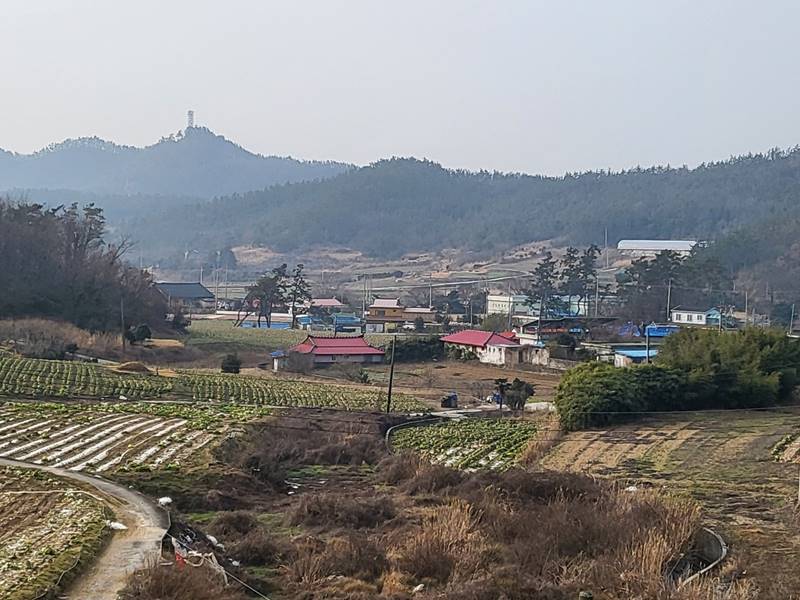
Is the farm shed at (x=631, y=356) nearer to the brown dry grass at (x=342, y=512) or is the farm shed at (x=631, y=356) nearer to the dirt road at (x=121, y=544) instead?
the brown dry grass at (x=342, y=512)

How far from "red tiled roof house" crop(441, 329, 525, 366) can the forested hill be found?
Result: 220ft

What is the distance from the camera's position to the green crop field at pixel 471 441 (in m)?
20.1

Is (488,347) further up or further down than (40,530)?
further down

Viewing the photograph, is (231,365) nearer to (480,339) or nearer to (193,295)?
(480,339)

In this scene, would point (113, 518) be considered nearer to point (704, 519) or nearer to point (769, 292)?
point (704, 519)

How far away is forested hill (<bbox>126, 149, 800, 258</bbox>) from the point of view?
12000cm

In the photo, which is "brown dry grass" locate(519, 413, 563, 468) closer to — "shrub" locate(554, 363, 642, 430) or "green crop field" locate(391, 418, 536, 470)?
"green crop field" locate(391, 418, 536, 470)

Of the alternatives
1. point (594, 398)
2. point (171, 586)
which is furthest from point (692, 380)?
point (171, 586)

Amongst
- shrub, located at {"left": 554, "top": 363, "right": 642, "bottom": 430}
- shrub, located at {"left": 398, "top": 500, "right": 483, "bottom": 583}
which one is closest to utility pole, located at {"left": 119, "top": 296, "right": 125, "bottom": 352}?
shrub, located at {"left": 554, "top": 363, "right": 642, "bottom": 430}

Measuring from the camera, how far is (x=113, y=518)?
11.0 metres

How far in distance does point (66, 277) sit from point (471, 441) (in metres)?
28.3

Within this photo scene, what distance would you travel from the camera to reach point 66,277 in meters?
45.5

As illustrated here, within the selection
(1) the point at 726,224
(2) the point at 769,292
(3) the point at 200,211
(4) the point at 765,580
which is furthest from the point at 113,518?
(3) the point at 200,211

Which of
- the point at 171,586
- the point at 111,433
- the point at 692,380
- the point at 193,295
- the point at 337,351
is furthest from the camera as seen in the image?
the point at 193,295
